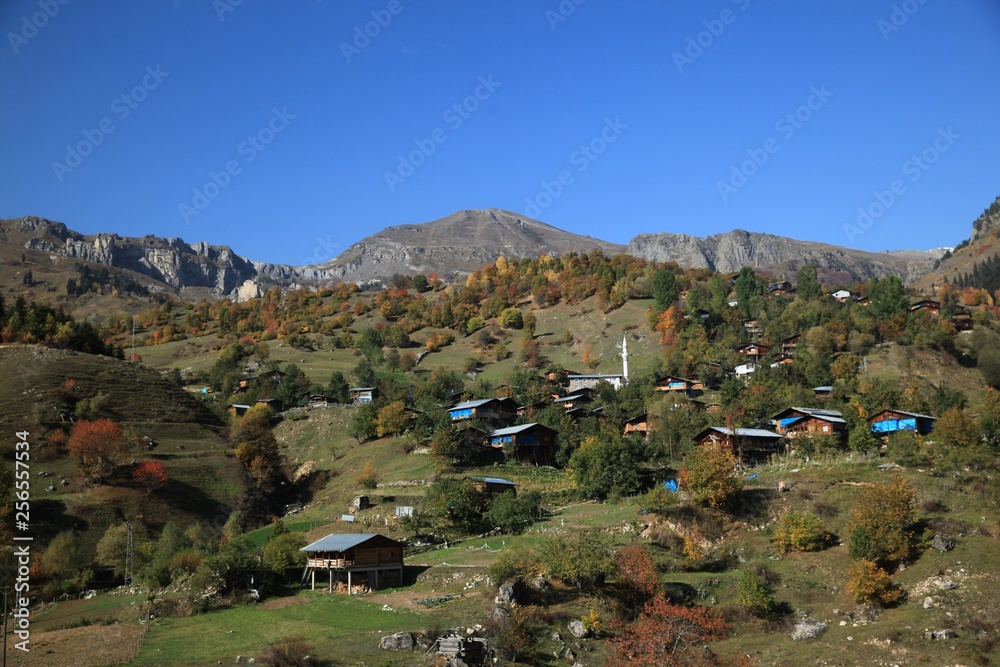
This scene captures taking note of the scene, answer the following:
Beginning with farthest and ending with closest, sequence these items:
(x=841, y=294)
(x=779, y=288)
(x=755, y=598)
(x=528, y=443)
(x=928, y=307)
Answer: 1. (x=779, y=288)
2. (x=841, y=294)
3. (x=928, y=307)
4. (x=528, y=443)
5. (x=755, y=598)

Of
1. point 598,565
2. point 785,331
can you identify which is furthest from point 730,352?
point 598,565

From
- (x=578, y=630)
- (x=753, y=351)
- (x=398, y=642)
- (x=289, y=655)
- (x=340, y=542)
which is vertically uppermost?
(x=753, y=351)

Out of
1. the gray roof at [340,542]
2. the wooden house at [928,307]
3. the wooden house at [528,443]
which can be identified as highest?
the wooden house at [928,307]

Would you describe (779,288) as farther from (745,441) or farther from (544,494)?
(544,494)

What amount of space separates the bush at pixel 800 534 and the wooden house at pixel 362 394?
184ft

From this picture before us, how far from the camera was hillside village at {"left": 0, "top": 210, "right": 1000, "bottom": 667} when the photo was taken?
32.1 metres

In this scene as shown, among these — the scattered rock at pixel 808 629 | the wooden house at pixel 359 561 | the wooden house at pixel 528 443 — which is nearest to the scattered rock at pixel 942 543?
the scattered rock at pixel 808 629

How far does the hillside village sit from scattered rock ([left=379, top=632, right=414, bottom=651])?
95mm

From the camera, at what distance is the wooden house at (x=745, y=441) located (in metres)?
57.9

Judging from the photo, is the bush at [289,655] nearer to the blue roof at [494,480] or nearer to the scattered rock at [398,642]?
the scattered rock at [398,642]

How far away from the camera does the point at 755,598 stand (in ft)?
111

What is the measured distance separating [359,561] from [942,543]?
27542 mm

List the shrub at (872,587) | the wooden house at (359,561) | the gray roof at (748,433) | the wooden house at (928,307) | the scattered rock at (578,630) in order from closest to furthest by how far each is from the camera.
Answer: the scattered rock at (578,630), the shrub at (872,587), the wooden house at (359,561), the gray roof at (748,433), the wooden house at (928,307)

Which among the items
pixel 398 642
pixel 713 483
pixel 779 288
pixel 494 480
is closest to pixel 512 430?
pixel 494 480
